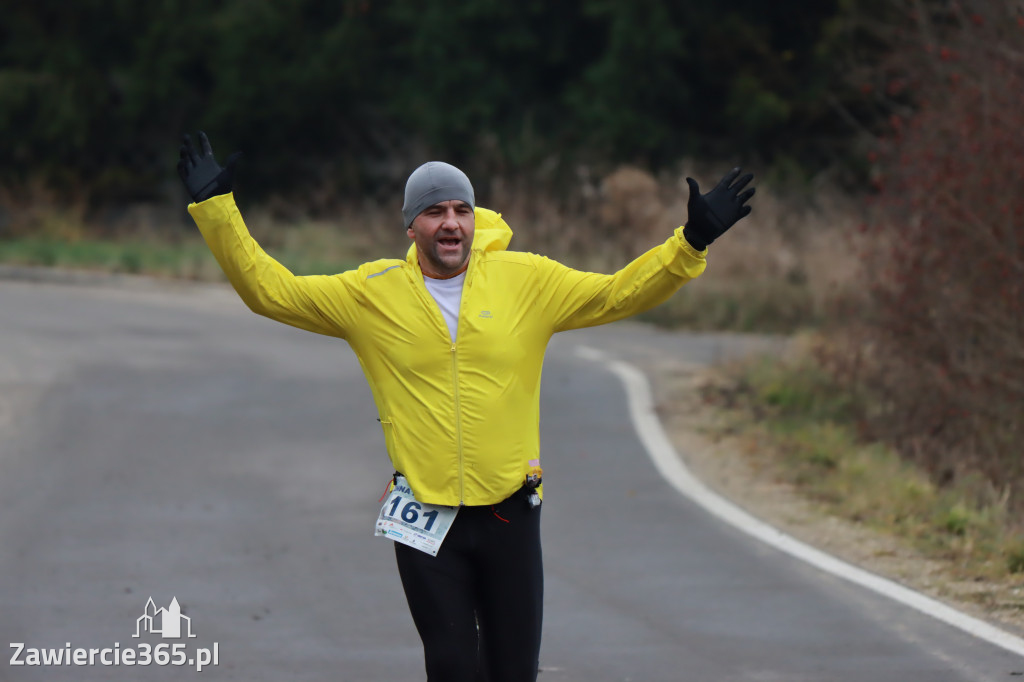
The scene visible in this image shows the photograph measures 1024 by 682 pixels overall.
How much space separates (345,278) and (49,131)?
33071 millimetres

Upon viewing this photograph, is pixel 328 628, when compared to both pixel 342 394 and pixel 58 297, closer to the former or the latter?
pixel 342 394

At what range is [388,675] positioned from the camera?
6836mm

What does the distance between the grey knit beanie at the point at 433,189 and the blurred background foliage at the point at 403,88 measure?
2513 cm

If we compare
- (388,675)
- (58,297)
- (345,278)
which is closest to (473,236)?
(345,278)

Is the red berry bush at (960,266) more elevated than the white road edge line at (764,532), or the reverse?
the red berry bush at (960,266)

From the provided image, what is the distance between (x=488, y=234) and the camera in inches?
207

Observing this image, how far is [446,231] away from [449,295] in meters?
0.19

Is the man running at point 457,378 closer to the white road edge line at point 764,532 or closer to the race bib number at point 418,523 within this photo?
the race bib number at point 418,523

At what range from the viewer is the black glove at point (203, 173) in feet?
15.8

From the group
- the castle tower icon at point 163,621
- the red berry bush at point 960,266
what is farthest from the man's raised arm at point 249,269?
the red berry bush at point 960,266

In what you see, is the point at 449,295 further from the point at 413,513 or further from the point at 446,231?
the point at 413,513

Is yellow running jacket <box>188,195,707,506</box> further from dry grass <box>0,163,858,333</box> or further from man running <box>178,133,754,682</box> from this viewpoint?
dry grass <box>0,163,858,333</box>

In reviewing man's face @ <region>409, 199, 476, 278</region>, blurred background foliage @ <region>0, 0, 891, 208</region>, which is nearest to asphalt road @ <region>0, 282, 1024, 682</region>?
Result: man's face @ <region>409, 199, 476, 278</region>

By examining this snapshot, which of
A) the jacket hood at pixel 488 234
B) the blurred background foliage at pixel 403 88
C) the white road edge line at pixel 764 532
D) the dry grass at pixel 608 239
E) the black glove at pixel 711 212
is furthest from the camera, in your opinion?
the blurred background foliage at pixel 403 88
